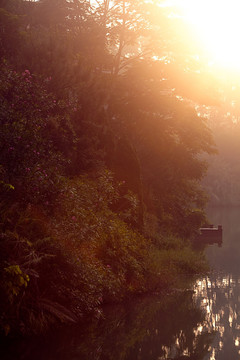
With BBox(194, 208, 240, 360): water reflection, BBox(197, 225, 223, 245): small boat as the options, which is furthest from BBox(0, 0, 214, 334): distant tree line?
BBox(197, 225, 223, 245): small boat

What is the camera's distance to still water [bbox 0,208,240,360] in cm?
1227

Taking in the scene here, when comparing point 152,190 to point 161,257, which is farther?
point 152,190

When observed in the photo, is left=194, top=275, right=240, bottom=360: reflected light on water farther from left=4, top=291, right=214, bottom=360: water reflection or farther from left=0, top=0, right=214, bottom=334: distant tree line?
left=0, top=0, right=214, bottom=334: distant tree line

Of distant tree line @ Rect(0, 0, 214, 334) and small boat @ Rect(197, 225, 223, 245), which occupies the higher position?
distant tree line @ Rect(0, 0, 214, 334)

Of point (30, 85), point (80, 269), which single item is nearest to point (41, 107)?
point (30, 85)

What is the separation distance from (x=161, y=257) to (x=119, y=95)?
7.67 m

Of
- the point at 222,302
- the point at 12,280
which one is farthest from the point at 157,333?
the point at 222,302

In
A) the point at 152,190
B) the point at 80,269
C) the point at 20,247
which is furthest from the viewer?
the point at 152,190

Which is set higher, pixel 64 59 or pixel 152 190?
pixel 64 59

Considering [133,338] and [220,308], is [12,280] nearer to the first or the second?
[133,338]

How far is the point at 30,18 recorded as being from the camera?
3066 centimetres

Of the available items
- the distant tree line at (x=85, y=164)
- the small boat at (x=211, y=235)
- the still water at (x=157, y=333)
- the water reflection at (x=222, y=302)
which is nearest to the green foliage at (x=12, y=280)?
the distant tree line at (x=85, y=164)

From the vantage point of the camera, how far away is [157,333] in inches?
576

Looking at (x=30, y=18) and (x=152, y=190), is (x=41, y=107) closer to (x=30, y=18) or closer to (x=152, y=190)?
(x=30, y=18)
